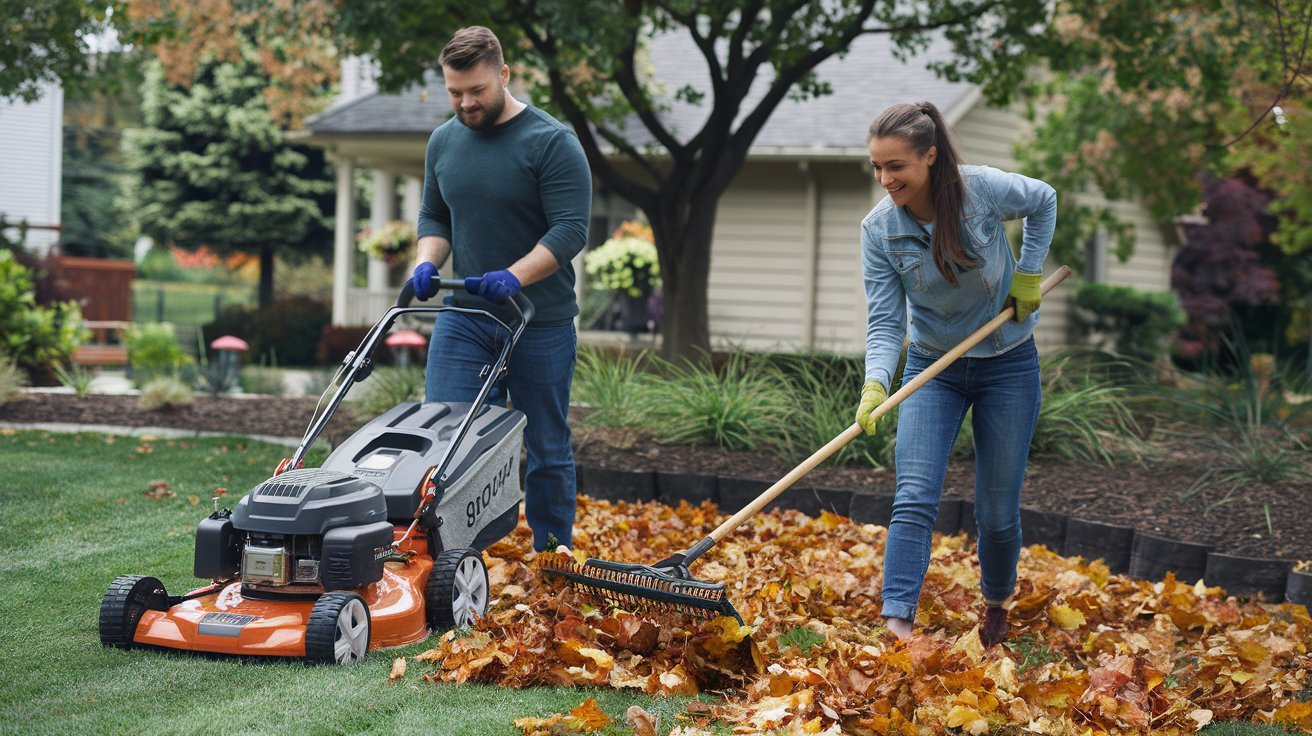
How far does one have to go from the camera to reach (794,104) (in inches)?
640

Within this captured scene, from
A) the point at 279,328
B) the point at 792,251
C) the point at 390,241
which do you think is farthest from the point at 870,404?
the point at 279,328

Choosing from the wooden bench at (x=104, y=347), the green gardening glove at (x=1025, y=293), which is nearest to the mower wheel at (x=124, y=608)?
the green gardening glove at (x=1025, y=293)

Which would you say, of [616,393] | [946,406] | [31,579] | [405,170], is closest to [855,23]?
[616,393]

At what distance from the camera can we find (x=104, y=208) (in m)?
35.8

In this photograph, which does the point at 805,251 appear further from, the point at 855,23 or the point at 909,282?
the point at 909,282

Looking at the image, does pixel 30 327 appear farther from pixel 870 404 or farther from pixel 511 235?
pixel 870 404

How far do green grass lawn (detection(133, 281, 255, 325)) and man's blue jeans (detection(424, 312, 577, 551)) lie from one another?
2827 cm

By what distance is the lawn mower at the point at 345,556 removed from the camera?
3586mm

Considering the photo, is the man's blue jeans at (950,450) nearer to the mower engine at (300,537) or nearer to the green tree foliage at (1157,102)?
the mower engine at (300,537)

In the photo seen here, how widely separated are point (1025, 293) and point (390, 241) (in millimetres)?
13876

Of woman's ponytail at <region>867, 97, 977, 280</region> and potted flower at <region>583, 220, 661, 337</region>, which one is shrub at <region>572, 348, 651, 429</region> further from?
potted flower at <region>583, 220, 661, 337</region>

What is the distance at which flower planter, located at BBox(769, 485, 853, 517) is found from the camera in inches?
260

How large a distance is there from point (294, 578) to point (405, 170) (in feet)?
51.3

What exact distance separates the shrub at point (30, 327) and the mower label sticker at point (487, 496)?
25.6 feet
